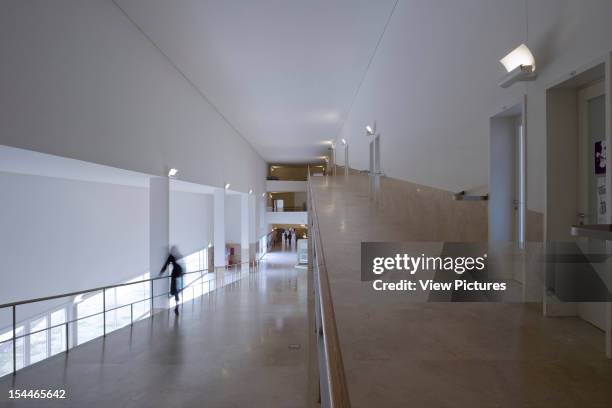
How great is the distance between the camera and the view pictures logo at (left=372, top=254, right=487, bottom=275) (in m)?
→ 3.00

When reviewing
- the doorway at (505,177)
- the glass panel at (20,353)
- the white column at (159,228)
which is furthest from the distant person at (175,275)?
the doorway at (505,177)

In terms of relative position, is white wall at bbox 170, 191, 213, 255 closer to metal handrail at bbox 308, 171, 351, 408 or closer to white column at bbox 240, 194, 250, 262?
white column at bbox 240, 194, 250, 262

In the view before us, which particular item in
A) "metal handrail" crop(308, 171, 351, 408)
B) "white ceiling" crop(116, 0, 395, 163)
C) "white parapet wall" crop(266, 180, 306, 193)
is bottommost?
"metal handrail" crop(308, 171, 351, 408)

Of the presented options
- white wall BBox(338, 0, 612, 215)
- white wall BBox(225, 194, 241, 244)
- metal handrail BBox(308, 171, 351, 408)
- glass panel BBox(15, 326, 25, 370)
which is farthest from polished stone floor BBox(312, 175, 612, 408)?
white wall BBox(225, 194, 241, 244)

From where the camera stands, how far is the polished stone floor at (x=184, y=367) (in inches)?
124

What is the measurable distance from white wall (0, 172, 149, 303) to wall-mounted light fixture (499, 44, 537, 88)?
709cm

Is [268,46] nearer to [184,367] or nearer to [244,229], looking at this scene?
[184,367]

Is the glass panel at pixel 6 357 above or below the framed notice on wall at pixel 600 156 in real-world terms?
below

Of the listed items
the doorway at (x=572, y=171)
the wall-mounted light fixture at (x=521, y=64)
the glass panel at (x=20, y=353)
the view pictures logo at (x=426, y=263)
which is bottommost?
the glass panel at (x=20, y=353)

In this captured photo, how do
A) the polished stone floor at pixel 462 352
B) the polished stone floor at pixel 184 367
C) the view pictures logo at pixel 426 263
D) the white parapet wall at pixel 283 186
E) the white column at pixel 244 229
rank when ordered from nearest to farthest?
the polished stone floor at pixel 462 352
the view pictures logo at pixel 426 263
the polished stone floor at pixel 184 367
the white column at pixel 244 229
the white parapet wall at pixel 283 186

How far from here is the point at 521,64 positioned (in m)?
2.23

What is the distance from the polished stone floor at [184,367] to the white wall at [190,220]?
275 inches

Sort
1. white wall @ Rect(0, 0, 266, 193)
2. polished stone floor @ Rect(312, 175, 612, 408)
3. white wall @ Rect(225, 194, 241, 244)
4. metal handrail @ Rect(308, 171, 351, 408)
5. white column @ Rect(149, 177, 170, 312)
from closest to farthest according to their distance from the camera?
metal handrail @ Rect(308, 171, 351, 408)
polished stone floor @ Rect(312, 175, 612, 408)
white wall @ Rect(0, 0, 266, 193)
white column @ Rect(149, 177, 170, 312)
white wall @ Rect(225, 194, 241, 244)

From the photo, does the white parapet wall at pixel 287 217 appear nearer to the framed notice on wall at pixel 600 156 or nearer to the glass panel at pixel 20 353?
the glass panel at pixel 20 353
